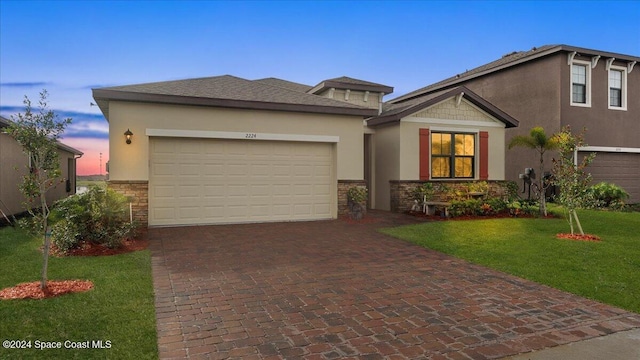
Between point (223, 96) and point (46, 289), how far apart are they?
7244mm

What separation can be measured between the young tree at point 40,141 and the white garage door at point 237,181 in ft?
18.0

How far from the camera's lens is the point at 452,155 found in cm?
1502

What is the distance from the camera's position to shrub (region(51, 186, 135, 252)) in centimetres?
762

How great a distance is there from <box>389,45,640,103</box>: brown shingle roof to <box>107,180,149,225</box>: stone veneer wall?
54.9 feet

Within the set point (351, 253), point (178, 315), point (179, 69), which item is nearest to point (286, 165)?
point (351, 253)

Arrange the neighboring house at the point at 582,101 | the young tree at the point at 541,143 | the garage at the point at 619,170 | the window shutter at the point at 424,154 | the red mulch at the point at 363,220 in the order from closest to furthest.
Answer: the red mulch at the point at 363,220 < the young tree at the point at 541,143 < the window shutter at the point at 424,154 < the neighboring house at the point at 582,101 < the garage at the point at 619,170

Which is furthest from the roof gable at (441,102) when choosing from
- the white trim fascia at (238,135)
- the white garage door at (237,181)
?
the white garage door at (237,181)

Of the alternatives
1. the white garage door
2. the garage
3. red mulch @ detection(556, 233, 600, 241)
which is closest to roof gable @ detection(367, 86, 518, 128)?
the white garage door

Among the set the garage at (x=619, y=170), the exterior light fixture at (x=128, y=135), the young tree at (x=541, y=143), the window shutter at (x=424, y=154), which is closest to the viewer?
the exterior light fixture at (x=128, y=135)

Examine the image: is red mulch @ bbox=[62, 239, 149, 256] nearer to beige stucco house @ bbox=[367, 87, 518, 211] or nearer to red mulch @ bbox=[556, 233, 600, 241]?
beige stucco house @ bbox=[367, 87, 518, 211]

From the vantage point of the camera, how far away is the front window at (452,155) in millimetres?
14898

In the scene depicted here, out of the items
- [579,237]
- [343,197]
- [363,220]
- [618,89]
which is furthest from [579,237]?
[618,89]

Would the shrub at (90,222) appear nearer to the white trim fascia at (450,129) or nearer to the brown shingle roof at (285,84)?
the white trim fascia at (450,129)

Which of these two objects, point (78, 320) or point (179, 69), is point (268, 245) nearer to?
point (78, 320)
